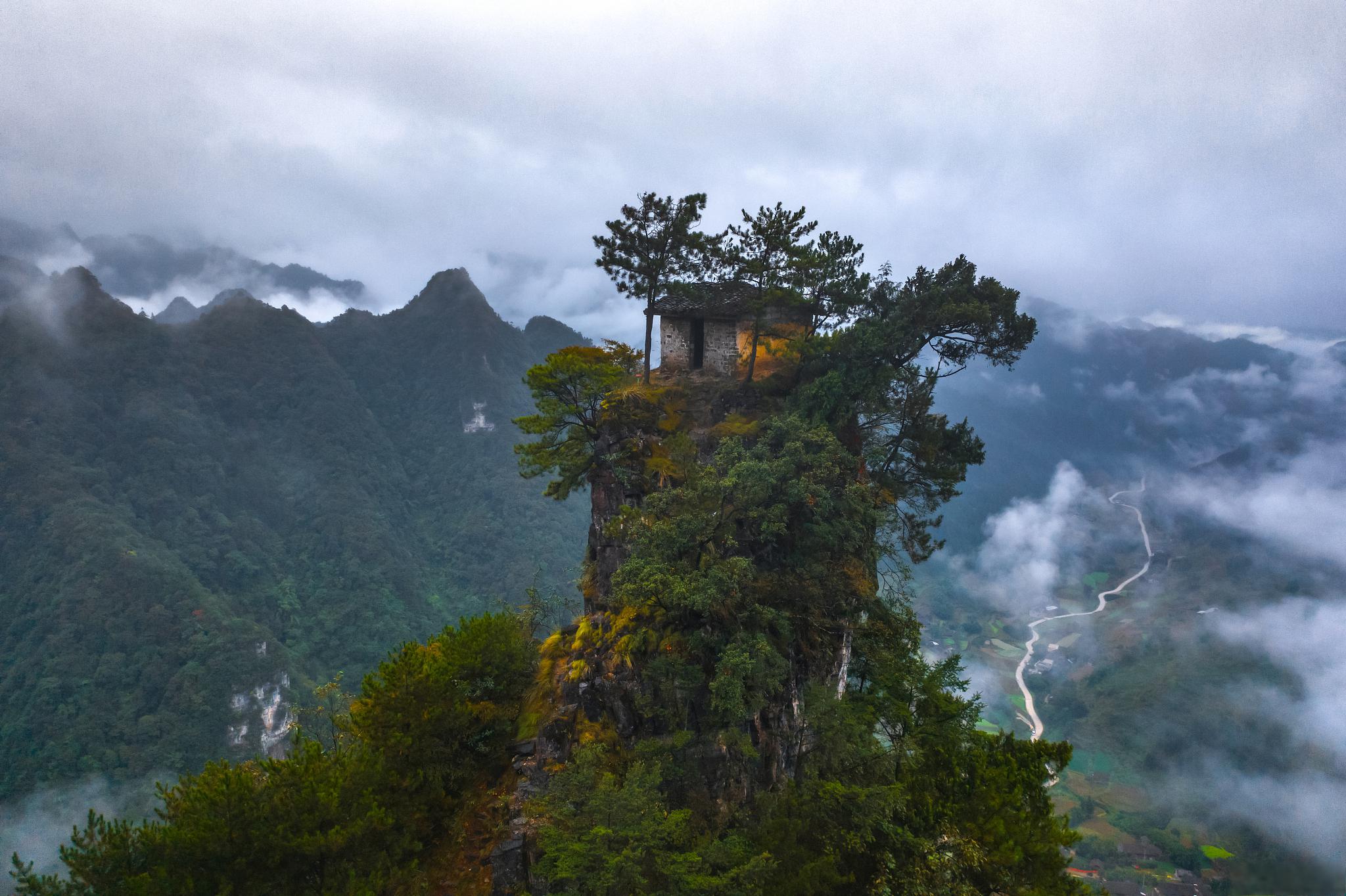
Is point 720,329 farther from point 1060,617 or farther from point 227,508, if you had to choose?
point 1060,617

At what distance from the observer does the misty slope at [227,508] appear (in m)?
67.9

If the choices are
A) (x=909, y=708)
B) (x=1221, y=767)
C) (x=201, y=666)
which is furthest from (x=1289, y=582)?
(x=201, y=666)

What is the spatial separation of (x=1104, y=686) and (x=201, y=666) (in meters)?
133

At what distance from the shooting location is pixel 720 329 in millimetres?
27406

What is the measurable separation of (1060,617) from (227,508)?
176 meters

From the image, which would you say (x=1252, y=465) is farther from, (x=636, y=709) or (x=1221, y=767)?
(x=636, y=709)

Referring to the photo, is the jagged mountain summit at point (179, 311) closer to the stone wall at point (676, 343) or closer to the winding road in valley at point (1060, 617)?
the stone wall at point (676, 343)

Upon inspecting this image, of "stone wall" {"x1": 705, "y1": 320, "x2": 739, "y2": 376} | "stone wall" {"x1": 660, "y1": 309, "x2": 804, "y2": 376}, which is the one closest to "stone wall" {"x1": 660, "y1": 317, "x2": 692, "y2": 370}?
"stone wall" {"x1": 660, "y1": 309, "x2": 804, "y2": 376}

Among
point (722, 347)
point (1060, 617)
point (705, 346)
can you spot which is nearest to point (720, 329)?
point (722, 347)

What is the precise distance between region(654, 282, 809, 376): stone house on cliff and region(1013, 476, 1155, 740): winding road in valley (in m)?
73.0

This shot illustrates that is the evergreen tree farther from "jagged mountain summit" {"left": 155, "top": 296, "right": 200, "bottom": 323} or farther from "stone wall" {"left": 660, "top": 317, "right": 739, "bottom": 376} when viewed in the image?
"jagged mountain summit" {"left": 155, "top": 296, "right": 200, "bottom": 323}

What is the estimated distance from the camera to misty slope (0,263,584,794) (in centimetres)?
6788

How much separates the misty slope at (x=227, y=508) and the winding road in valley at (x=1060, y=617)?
274ft

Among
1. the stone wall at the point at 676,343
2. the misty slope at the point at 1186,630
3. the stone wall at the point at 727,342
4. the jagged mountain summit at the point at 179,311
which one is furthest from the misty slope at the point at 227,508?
the misty slope at the point at 1186,630
